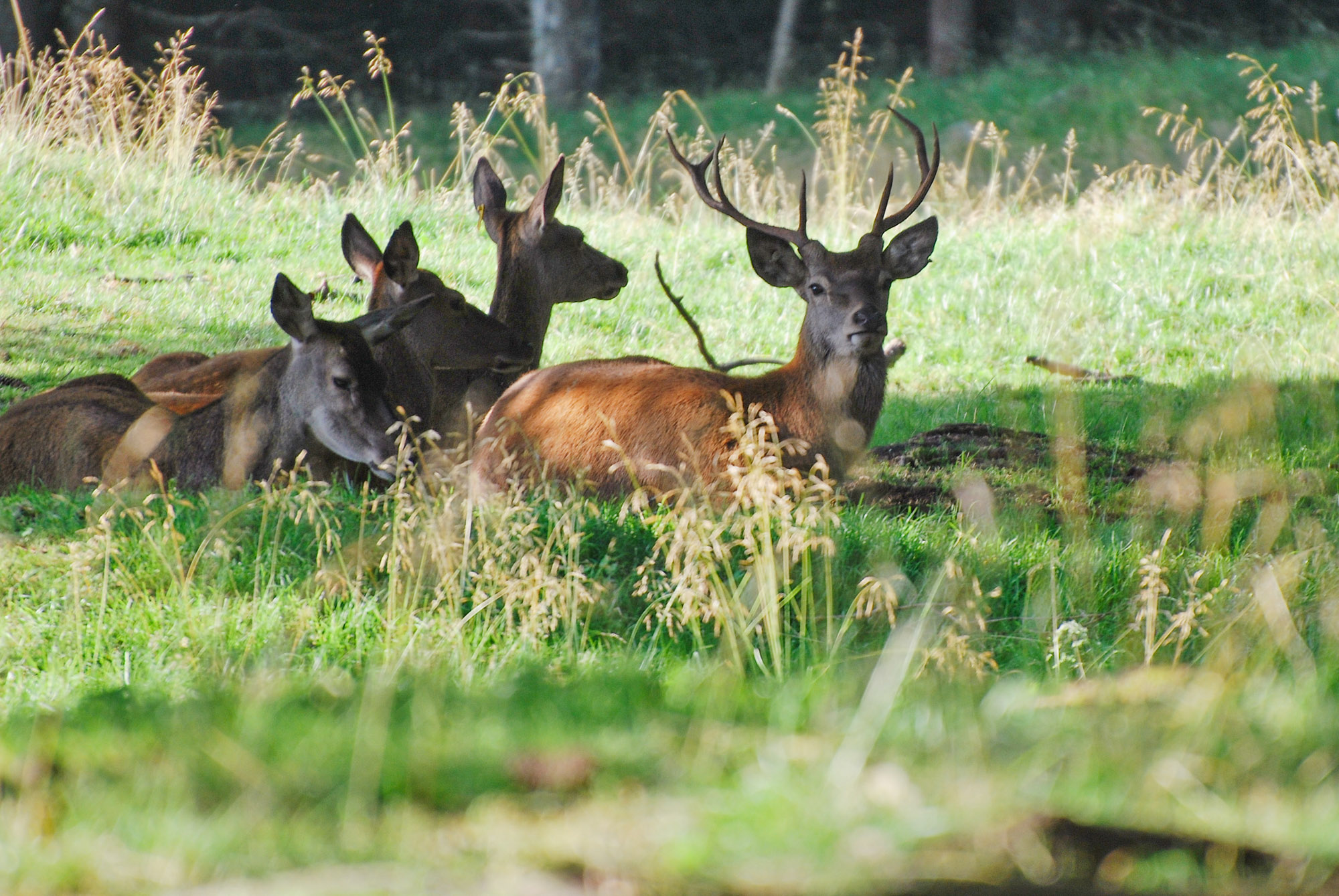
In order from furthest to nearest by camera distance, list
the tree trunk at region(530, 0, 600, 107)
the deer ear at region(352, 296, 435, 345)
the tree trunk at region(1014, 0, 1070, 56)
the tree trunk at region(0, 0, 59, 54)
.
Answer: the tree trunk at region(1014, 0, 1070, 56), the tree trunk at region(530, 0, 600, 107), the tree trunk at region(0, 0, 59, 54), the deer ear at region(352, 296, 435, 345)

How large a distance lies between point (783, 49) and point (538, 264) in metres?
21.1

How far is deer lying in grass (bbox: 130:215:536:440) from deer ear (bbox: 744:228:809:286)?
1496 millimetres

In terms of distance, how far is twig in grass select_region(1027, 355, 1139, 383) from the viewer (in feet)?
32.0

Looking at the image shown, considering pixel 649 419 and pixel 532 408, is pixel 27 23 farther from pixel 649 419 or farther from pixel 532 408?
pixel 649 419

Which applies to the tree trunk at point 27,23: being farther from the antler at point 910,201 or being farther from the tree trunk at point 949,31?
the tree trunk at point 949,31

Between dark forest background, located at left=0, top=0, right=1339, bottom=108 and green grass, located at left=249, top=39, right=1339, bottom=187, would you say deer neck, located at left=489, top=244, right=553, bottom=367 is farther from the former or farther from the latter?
dark forest background, located at left=0, top=0, right=1339, bottom=108

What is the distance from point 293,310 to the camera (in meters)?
6.71

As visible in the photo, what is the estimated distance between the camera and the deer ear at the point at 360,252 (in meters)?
8.38

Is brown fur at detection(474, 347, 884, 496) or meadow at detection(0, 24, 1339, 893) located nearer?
meadow at detection(0, 24, 1339, 893)

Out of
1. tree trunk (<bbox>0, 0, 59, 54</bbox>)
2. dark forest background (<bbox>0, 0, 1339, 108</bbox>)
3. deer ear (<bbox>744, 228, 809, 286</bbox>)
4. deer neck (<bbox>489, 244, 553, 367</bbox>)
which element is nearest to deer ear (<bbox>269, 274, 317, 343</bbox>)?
deer neck (<bbox>489, 244, 553, 367</bbox>)

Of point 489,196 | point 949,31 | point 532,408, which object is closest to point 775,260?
point 532,408

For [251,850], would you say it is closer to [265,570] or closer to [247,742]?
[247,742]

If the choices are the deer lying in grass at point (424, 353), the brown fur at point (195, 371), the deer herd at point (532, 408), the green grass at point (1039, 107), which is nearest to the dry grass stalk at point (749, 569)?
the deer herd at point (532, 408)

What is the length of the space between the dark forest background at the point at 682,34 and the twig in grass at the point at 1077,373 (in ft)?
59.2
